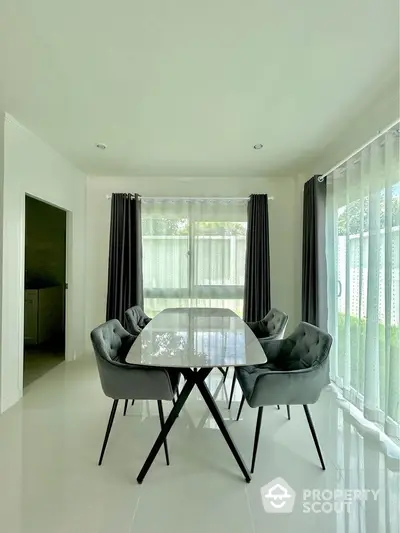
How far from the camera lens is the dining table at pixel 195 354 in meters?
1.67

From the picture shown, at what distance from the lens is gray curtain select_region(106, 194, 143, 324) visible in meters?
4.20

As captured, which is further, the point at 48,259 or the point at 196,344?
the point at 48,259

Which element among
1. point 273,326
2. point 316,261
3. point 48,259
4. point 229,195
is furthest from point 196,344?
point 48,259

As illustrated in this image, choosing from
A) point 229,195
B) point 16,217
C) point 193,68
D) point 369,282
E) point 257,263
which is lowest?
point 369,282

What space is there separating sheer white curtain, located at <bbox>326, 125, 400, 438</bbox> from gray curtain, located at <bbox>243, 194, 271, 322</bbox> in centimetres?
114

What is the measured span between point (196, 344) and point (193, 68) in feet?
5.82

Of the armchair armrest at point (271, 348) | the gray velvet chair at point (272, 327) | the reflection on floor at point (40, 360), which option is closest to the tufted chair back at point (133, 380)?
the armchair armrest at point (271, 348)

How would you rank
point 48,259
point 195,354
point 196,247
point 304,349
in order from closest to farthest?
point 195,354 < point 304,349 < point 196,247 < point 48,259

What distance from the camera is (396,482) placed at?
5.88 ft

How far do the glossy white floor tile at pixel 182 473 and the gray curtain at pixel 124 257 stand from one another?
64.1 inches

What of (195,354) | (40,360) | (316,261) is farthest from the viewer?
(40,360)

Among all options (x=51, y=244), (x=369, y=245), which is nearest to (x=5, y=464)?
(x=369, y=245)

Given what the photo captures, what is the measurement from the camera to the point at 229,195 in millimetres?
4449

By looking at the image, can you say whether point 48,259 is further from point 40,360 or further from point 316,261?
point 316,261
